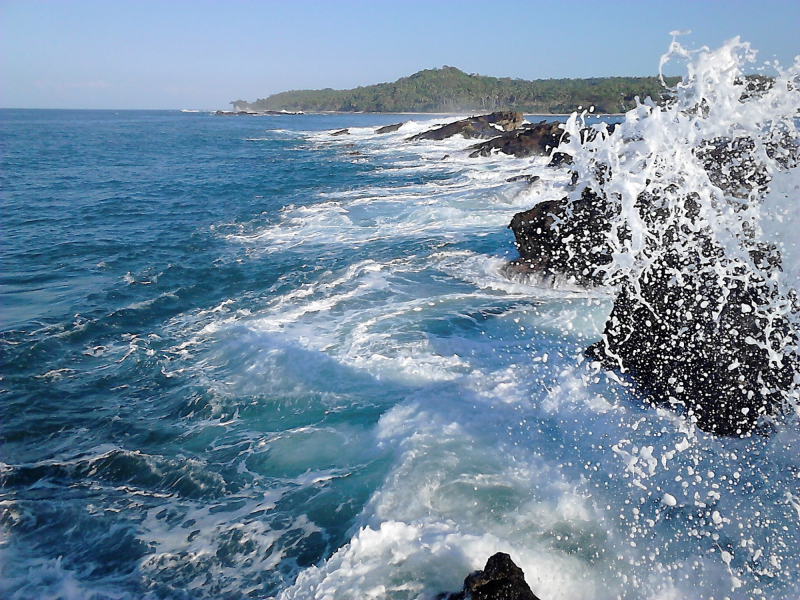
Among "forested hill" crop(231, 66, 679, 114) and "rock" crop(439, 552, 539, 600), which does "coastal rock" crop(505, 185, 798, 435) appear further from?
"forested hill" crop(231, 66, 679, 114)

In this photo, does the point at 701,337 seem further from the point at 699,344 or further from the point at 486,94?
the point at 486,94

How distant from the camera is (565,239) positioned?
1168 cm

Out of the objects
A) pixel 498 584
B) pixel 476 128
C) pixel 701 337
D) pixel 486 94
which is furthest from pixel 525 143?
pixel 486 94

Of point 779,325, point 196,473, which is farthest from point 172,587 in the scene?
point 779,325

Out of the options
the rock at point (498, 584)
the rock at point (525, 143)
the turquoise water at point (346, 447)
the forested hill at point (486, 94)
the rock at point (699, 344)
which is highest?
the forested hill at point (486, 94)

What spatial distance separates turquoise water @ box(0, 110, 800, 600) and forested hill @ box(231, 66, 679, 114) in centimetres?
10429

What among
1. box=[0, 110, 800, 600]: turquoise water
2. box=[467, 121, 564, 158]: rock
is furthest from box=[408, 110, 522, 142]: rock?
box=[0, 110, 800, 600]: turquoise water

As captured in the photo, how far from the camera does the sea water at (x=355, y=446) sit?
15.8 ft

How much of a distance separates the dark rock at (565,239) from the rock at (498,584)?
8.06 meters

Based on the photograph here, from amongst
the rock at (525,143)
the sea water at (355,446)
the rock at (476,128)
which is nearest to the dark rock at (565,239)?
the sea water at (355,446)

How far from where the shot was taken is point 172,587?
4855 mm

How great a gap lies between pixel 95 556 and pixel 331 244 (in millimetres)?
12192

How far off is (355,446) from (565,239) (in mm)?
7483

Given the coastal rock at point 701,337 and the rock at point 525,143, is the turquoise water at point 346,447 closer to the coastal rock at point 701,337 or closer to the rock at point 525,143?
the coastal rock at point 701,337
